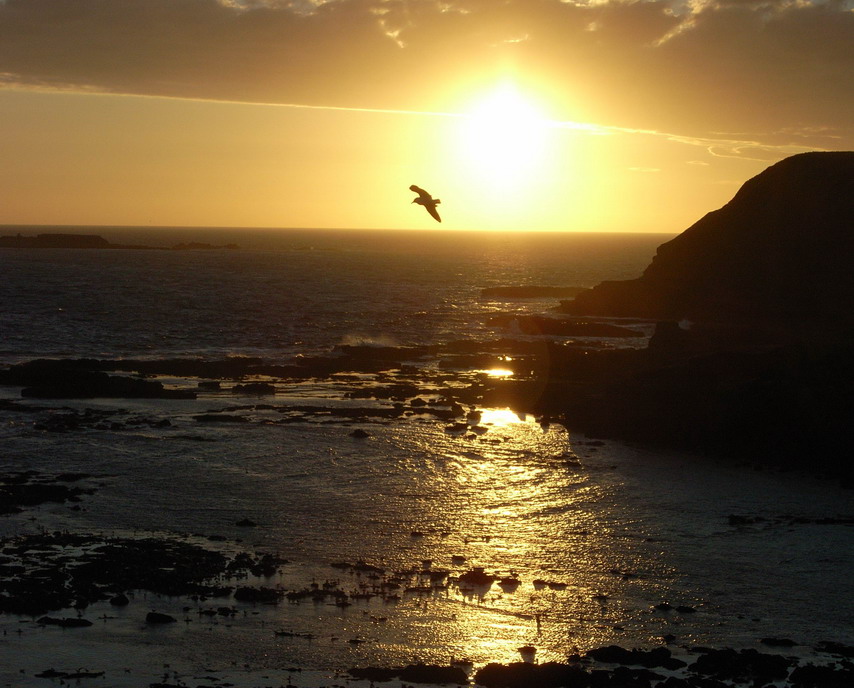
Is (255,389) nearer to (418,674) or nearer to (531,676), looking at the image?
(418,674)

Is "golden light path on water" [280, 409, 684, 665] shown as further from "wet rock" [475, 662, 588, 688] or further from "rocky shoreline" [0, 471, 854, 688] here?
"wet rock" [475, 662, 588, 688]

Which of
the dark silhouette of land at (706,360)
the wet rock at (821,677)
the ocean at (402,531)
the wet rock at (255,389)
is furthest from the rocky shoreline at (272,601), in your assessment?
the wet rock at (255,389)

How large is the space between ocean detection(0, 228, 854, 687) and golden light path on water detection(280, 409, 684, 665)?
8cm

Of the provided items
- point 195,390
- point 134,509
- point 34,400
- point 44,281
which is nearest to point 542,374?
point 195,390

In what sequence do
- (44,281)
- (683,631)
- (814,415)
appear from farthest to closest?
1. (44,281)
2. (814,415)
3. (683,631)

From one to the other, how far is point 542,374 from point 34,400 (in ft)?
83.0

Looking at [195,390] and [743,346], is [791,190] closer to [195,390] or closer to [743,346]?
[743,346]

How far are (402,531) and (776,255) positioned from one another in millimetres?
42527

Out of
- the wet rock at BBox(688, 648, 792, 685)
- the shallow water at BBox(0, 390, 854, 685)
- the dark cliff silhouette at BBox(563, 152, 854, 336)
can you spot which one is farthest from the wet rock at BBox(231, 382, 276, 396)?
the wet rock at BBox(688, 648, 792, 685)

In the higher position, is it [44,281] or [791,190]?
[791,190]

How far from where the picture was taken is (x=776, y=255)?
2345 inches

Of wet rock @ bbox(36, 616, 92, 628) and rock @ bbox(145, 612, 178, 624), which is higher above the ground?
rock @ bbox(145, 612, 178, 624)

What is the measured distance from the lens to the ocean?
58.9 ft

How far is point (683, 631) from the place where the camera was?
62.0 feet
